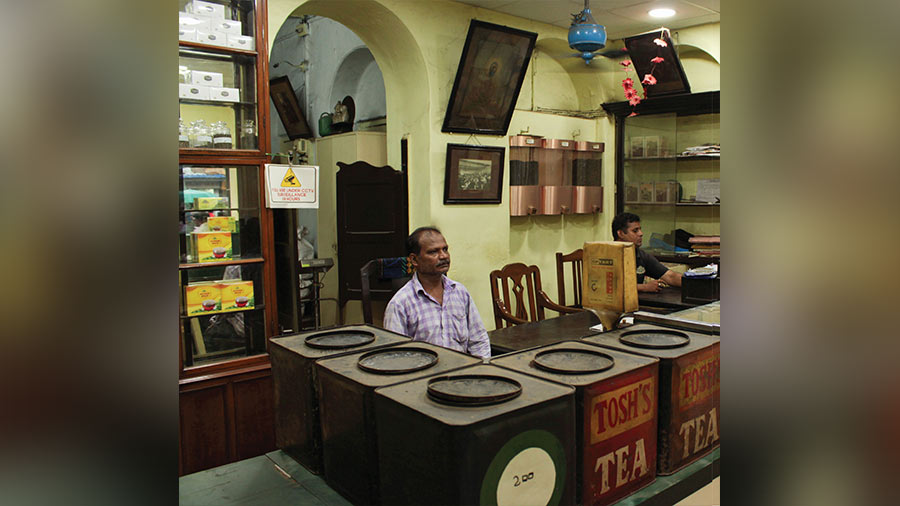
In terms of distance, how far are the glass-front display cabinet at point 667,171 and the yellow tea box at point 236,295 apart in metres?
3.25

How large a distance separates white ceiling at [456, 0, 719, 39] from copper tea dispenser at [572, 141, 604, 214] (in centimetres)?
99

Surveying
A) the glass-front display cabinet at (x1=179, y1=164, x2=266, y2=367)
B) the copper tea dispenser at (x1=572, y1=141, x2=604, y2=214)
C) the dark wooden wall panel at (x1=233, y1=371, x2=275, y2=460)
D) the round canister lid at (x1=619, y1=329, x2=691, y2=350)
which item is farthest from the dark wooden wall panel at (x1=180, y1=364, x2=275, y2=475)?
the copper tea dispenser at (x1=572, y1=141, x2=604, y2=214)

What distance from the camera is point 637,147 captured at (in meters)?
5.05

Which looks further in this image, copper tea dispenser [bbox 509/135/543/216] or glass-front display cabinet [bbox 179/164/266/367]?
copper tea dispenser [bbox 509/135/543/216]

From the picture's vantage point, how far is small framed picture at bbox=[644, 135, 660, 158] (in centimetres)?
492

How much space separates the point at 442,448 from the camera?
2.20 feet

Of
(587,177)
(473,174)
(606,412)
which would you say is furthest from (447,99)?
(606,412)

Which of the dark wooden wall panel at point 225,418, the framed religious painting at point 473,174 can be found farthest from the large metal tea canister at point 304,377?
the framed religious painting at point 473,174

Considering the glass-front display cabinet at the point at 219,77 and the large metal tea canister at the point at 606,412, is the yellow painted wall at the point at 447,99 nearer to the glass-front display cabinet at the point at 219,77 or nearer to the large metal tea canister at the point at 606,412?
the glass-front display cabinet at the point at 219,77

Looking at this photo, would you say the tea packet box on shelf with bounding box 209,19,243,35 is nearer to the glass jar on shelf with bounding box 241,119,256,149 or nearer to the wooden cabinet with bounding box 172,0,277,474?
the wooden cabinet with bounding box 172,0,277,474

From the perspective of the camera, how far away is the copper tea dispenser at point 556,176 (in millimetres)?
4707
